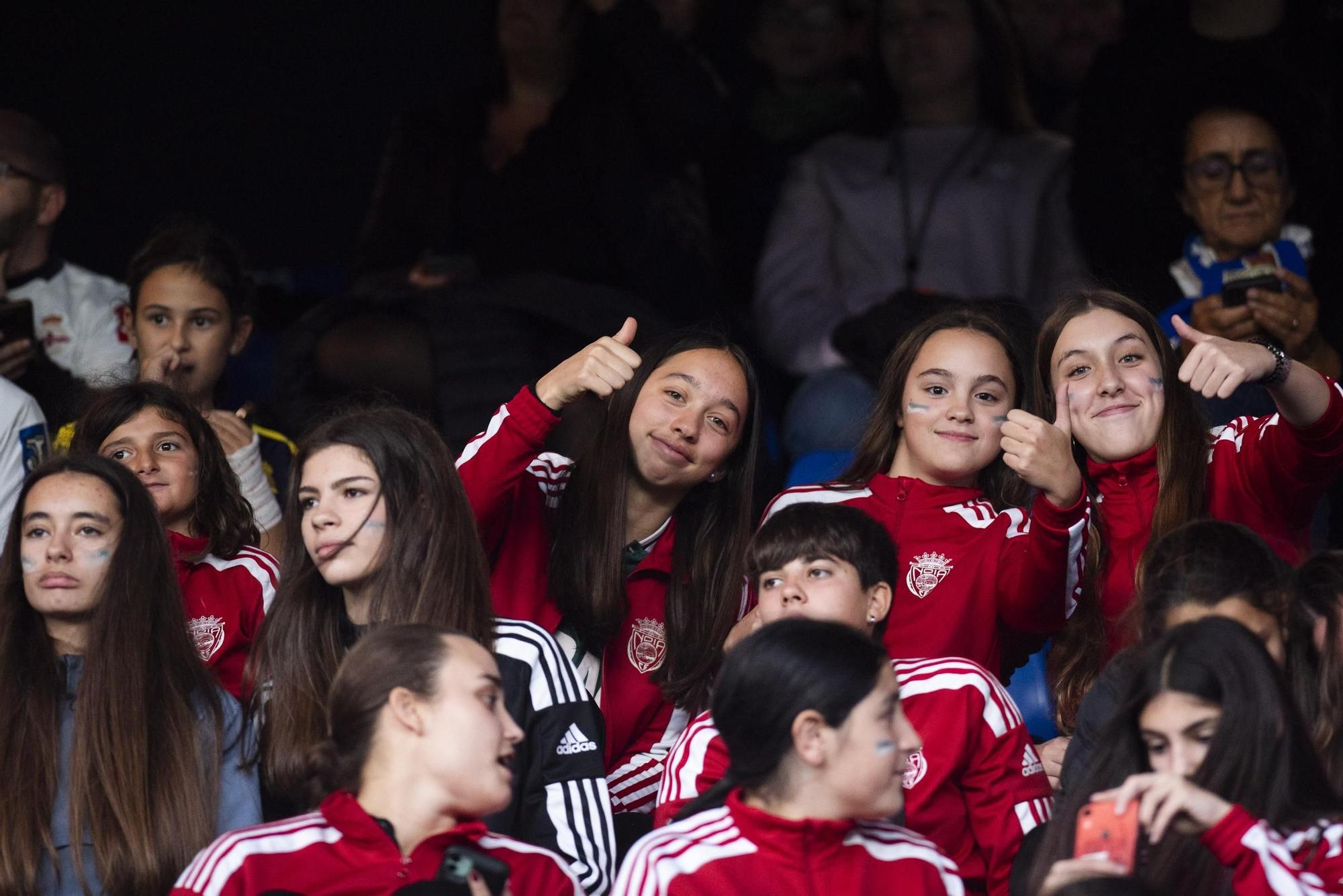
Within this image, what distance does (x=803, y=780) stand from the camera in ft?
7.07

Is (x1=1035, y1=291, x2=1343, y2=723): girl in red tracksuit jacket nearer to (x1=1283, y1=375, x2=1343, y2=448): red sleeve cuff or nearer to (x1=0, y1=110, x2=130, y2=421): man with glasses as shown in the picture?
(x1=1283, y1=375, x2=1343, y2=448): red sleeve cuff

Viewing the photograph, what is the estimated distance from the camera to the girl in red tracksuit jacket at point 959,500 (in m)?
2.73

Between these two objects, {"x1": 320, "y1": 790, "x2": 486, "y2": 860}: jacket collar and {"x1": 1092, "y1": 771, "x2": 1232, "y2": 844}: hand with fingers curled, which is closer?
{"x1": 1092, "y1": 771, "x2": 1232, "y2": 844}: hand with fingers curled

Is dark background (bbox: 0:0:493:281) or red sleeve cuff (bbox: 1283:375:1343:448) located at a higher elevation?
dark background (bbox: 0:0:493:281)

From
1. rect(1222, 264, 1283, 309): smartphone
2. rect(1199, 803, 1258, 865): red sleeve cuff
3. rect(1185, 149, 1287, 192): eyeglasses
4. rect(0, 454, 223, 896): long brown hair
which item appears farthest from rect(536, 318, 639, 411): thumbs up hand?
rect(1185, 149, 1287, 192): eyeglasses

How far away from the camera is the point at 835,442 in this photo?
3.88 m

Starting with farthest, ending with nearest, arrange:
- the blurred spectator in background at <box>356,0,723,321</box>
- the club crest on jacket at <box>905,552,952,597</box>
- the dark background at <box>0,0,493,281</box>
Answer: the dark background at <box>0,0,493,281</box>
the blurred spectator in background at <box>356,0,723,321</box>
the club crest on jacket at <box>905,552,952,597</box>

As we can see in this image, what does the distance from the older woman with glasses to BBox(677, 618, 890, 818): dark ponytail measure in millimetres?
1604

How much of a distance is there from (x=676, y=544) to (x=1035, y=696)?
725 millimetres

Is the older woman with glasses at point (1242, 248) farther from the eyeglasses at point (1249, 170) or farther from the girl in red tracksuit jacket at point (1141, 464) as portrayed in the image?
the girl in red tracksuit jacket at point (1141, 464)

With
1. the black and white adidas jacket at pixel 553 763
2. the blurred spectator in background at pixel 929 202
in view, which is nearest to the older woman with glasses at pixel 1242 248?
the blurred spectator in background at pixel 929 202

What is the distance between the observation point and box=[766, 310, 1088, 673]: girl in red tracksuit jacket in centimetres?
273

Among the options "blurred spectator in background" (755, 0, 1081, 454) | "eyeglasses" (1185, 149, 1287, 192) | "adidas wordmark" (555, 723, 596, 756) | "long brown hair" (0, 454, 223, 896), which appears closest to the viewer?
"long brown hair" (0, 454, 223, 896)

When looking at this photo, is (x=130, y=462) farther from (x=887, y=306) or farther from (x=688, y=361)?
(x=887, y=306)
